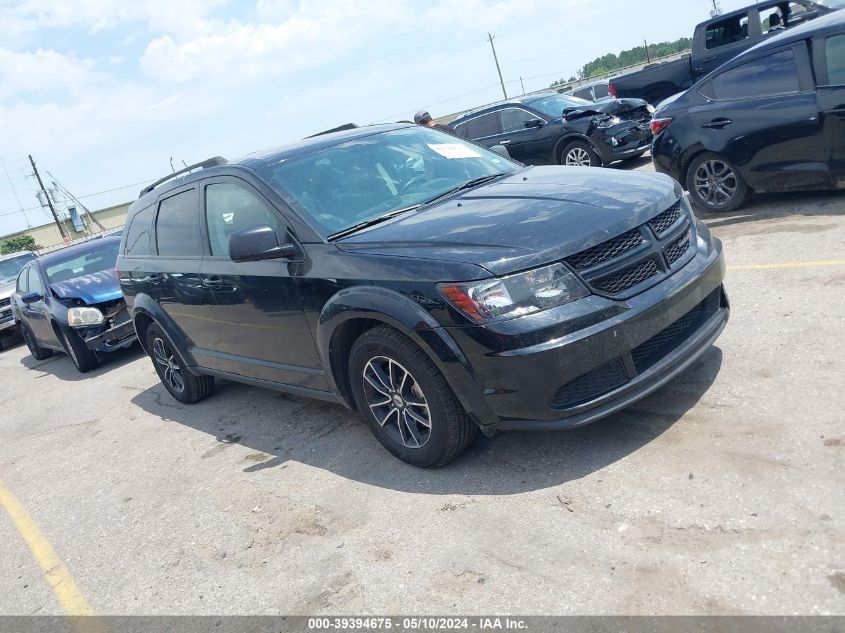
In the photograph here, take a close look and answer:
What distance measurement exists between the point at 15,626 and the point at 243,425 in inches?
90.4

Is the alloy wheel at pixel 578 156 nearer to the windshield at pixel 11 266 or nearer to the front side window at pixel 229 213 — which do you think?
the front side window at pixel 229 213

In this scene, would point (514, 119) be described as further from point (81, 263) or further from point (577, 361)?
point (577, 361)

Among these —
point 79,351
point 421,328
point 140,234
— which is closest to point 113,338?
point 79,351

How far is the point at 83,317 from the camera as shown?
376 inches

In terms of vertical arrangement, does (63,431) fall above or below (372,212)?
below

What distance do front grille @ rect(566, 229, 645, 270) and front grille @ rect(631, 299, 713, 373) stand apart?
0.45 m

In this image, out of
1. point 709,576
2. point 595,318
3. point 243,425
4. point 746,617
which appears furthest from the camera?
point 243,425

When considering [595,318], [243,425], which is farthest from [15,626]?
[595,318]

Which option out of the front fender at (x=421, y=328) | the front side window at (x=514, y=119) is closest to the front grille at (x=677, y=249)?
the front fender at (x=421, y=328)

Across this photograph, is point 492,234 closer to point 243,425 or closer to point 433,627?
point 433,627

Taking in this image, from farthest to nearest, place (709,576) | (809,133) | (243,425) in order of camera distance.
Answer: (809,133), (243,425), (709,576)

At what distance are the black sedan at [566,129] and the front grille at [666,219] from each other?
775cm

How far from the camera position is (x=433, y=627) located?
9.73 feet

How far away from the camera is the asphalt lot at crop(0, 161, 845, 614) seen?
292 cm
